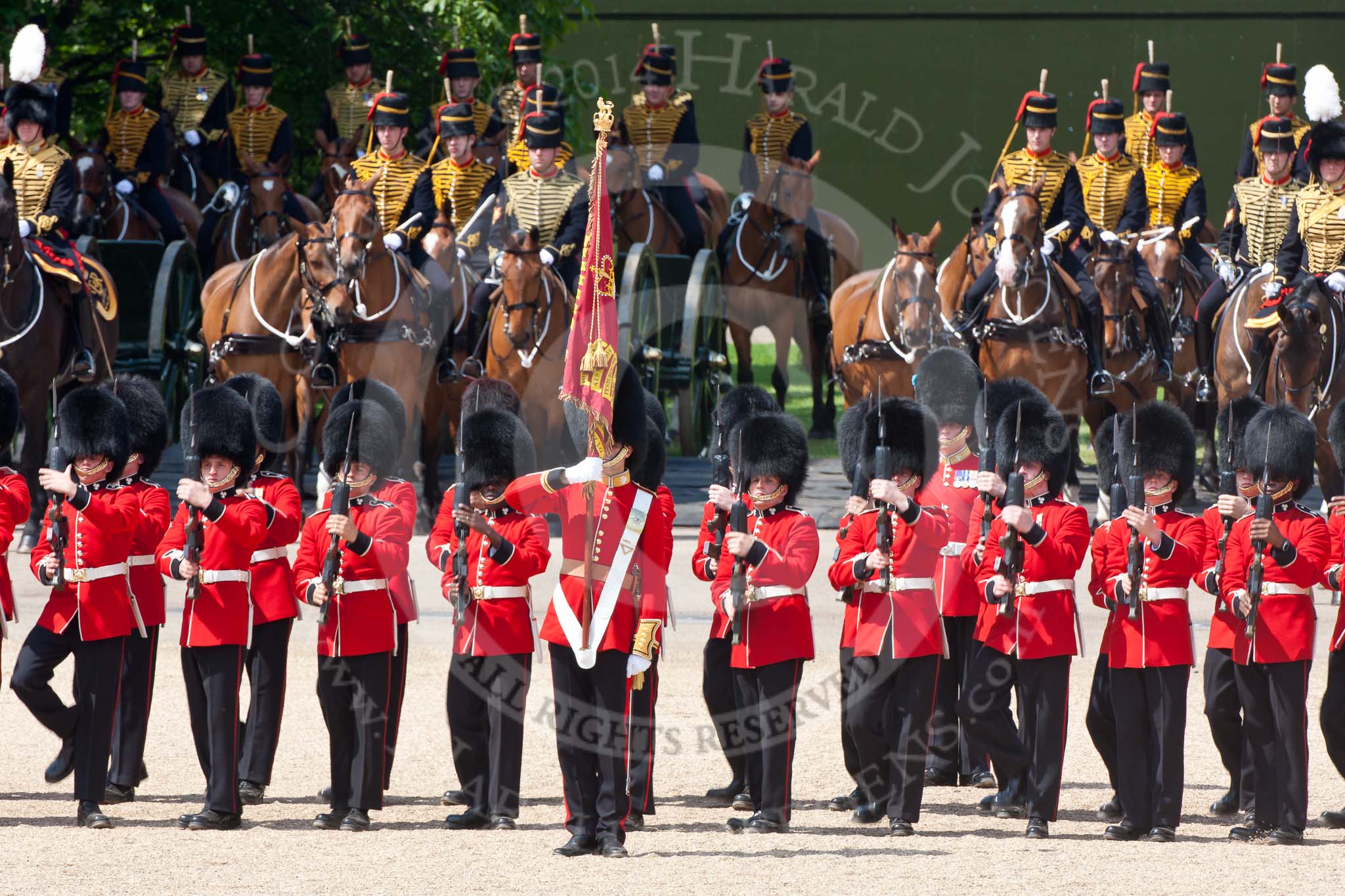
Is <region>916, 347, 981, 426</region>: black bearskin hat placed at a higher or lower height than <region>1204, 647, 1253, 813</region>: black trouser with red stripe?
higher

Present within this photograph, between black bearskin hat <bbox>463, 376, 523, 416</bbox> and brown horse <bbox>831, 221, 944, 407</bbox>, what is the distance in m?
5.29

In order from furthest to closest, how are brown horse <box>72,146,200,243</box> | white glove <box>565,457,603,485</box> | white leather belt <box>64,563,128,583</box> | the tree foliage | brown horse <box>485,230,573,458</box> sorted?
1. the tree foliage
2. brown horse <box>72,146,200,243</box>
3. brown horse <box>485,230,573,458</box>
4. white leather belt <box>64,563,128,583</box>
5. white glove <box>565,457,603,485</box>

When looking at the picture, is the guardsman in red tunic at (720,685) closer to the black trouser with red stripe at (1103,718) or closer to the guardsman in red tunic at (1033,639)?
the guardsman in red tunic at (1033,639)

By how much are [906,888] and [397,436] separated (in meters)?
2.25

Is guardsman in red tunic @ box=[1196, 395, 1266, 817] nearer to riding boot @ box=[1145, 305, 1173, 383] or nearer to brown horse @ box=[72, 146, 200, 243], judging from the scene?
riding boot @ box=[1145, 305, 1173, 383]

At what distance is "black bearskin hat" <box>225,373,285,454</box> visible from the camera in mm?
7648

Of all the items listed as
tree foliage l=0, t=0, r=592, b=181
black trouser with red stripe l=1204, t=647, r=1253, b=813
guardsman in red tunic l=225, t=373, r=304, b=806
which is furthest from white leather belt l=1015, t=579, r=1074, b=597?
tree foliage l=0, t=0, r=592, b=181

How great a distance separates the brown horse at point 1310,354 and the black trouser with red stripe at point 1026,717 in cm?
467

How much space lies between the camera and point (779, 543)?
676cm

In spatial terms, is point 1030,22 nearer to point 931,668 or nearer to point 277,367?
point 277,367

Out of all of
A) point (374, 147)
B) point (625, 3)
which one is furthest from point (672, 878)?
point (625, 3)

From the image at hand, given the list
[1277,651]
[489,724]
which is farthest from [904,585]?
[489,724]

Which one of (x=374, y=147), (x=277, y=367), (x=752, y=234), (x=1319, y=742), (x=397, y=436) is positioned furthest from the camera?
(x=752, y=234)

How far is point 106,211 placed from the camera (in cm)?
1344
